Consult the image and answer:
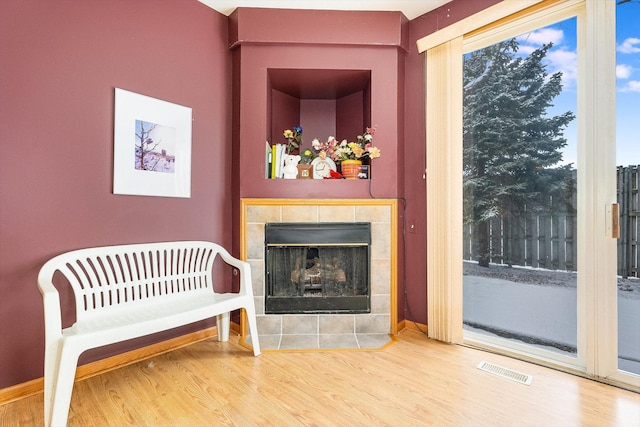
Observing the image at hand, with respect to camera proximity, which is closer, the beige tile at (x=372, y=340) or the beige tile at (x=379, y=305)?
the beige tile at (x=372, y=340)

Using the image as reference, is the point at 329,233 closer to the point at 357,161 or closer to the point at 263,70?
the point at 357,161

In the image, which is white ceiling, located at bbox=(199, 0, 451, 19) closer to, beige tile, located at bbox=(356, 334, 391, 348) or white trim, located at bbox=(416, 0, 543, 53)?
white trim, located at bbox=(416, 0, 543, 53)

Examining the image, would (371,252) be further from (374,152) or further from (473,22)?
(473,22)

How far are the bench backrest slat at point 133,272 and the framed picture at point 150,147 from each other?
42cm

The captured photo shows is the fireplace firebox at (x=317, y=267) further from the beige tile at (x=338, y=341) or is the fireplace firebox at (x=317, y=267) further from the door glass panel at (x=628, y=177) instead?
the door glass panel at (x=628, y=177)

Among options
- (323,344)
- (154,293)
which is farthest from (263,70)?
(323,344)

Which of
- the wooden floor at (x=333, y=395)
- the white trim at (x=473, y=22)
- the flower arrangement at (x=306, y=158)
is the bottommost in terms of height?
the wooden floor at (x=333, y=395)

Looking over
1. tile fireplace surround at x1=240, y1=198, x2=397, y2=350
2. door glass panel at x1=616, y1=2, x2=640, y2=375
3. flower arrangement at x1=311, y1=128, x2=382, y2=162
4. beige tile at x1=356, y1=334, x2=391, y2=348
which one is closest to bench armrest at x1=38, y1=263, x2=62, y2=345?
tile fireplace surround at x1=240, y1=198, x2=397, y2=350

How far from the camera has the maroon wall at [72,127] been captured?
1.74m

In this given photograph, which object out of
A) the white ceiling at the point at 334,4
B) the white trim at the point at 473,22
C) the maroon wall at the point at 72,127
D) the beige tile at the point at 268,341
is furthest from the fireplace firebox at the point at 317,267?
the white ceiling at the point at 334,4

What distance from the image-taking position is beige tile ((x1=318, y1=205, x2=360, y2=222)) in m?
2.61

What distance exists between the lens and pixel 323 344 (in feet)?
7.95

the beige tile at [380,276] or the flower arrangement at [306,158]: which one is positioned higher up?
the flower arrangement at [306,158]

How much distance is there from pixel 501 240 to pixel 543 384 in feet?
3.20
